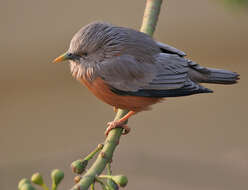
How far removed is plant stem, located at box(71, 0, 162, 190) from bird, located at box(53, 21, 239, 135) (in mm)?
95

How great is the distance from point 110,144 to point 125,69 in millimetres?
656

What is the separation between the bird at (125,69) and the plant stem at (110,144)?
0.10 meters

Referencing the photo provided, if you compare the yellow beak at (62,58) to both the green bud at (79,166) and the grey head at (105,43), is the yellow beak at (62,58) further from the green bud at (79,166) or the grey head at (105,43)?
the green bud at (79,166)

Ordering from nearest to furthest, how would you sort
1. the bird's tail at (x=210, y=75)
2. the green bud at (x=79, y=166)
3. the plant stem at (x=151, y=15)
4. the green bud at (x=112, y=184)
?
the green bud at (x=112, y=184), the green bud at (x=79, y=166), the plant stem at (x=151, y=15), the bird's tail at (x=210, y=75)

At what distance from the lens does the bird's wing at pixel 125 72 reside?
245 cm

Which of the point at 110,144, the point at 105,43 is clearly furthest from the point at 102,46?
the point at 110,144

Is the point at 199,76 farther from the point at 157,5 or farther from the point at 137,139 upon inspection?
the point at 137,139

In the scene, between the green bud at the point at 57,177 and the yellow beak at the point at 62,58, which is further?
the yellow beak at the point at 62,58

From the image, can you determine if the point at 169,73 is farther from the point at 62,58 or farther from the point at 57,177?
the point at 57,177

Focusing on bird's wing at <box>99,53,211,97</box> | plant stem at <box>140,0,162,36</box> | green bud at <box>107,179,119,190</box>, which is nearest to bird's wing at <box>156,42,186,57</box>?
bird's wing at <box>99,53,211,97</box>

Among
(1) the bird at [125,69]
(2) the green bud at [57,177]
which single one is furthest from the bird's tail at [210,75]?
(2) the green bud at [57,177]

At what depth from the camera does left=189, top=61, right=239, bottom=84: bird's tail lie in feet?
8.91

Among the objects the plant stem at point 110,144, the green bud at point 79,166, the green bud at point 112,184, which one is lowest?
the green bud at point 79,166

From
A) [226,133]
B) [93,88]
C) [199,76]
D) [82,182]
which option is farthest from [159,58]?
[226,133]
